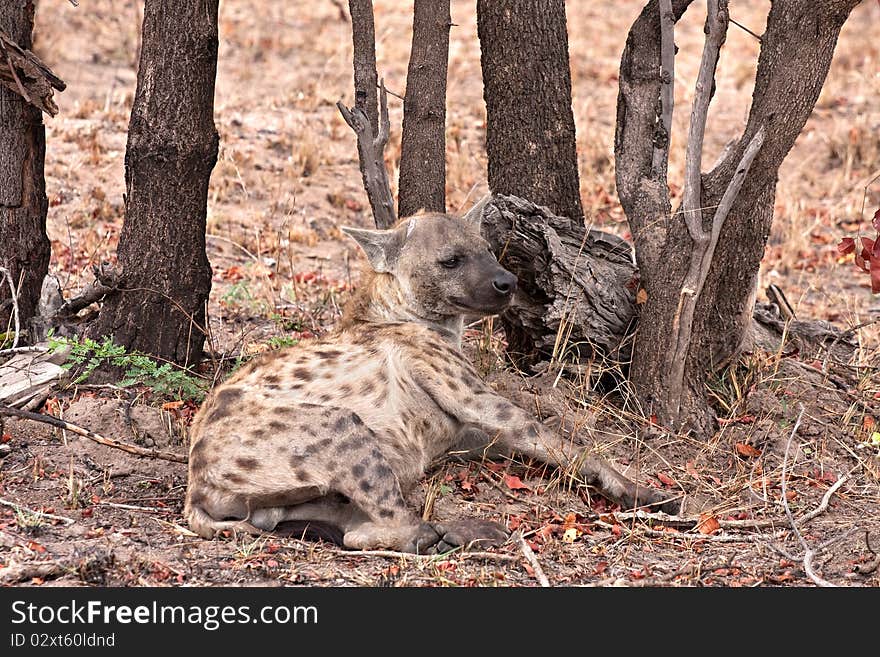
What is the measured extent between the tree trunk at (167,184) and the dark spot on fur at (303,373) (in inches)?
38.3

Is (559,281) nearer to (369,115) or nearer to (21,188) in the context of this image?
(369,115)

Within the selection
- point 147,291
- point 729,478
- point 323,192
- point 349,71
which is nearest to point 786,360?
point 729,478

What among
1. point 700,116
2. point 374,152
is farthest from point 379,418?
point 700,116

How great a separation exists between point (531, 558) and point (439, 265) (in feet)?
4.89

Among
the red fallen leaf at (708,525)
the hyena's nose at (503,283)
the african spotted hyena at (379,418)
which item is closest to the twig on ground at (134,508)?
the african spotted hyena at (379,418)

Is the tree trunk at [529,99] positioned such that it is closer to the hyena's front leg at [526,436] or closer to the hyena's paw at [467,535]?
the hyena's front leg at [526,436]

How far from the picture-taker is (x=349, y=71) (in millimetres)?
11172

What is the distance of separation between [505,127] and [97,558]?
9.74ft

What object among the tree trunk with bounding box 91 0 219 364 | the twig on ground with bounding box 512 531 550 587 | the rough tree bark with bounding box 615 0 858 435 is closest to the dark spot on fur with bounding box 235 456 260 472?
the twig on ground with bounding box 512 531 550 587

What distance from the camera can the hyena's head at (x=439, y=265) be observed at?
4758 millimetres

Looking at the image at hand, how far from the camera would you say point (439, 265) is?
15.8 feet

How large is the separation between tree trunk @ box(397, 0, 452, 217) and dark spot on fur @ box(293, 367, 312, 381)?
134 cm

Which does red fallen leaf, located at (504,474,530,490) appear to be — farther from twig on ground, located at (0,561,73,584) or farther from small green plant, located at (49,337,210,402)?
twig on ground, located at (0,561,73,584)

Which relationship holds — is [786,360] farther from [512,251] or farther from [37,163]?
[37,163]
